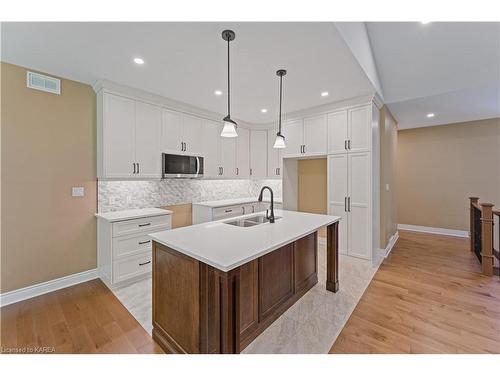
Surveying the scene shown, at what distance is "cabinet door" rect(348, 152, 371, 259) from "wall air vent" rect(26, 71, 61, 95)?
4.30m

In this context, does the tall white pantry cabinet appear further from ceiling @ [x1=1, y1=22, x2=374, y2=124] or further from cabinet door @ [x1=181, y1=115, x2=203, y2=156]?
cabinet door @ [x1=181, y1=115, x2=203, y2=156]

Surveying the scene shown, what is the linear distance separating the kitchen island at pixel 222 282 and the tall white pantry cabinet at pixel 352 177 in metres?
1.54

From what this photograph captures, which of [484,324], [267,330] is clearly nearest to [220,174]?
[267,330]

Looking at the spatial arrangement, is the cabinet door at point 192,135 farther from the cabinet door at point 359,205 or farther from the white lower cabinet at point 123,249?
the cabinet door at point 359,205

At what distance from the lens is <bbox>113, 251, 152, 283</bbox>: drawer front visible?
107 inches

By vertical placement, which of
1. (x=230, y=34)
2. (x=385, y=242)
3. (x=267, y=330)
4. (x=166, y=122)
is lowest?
(x=267, y=330)

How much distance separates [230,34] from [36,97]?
251cm

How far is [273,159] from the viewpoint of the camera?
4891 millimetres

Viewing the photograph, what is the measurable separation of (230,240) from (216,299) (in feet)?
1.44

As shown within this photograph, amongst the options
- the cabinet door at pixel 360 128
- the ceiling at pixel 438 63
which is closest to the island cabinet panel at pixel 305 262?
the cabinet door at pixel 360 128

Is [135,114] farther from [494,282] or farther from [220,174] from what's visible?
[494,282]

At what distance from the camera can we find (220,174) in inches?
175

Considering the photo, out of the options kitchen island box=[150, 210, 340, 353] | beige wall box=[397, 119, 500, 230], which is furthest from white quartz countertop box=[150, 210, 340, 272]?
beige wall box=[397, 119, 500, 230]
